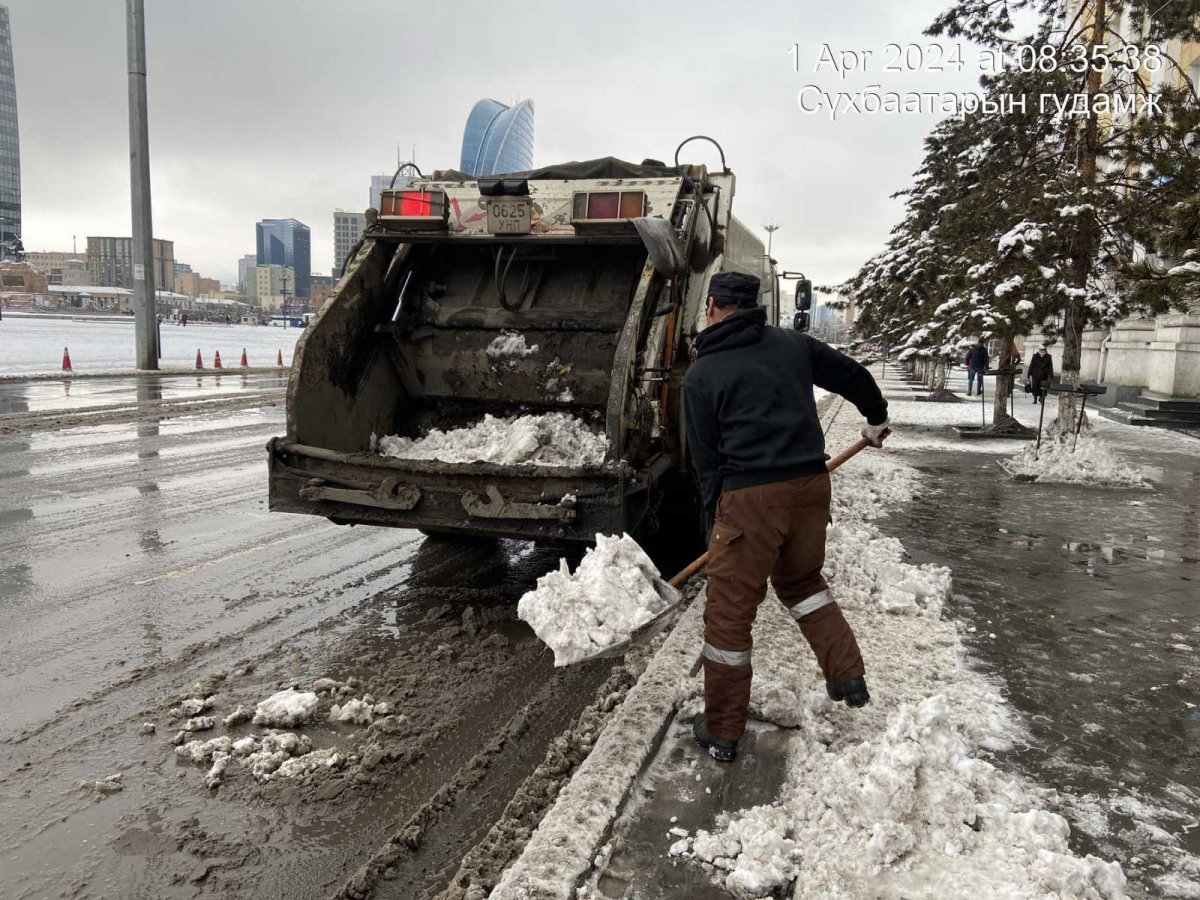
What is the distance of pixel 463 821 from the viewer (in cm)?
297

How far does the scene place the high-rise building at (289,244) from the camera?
144m

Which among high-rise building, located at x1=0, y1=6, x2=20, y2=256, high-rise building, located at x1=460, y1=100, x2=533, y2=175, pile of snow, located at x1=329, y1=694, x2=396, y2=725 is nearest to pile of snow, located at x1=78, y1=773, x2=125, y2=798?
pile of snow, located at x1=329, y1=694, x2=396, y2=725

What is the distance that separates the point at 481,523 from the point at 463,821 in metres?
1.91

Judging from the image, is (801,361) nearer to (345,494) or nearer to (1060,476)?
(345,494)

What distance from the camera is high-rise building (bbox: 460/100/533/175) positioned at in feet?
101

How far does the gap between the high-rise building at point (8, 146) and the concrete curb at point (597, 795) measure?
11705cm

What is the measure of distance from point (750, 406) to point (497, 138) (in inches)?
1291

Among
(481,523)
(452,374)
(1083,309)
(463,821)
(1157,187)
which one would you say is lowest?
(463,821)

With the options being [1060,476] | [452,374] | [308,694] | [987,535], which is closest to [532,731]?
[308,694]

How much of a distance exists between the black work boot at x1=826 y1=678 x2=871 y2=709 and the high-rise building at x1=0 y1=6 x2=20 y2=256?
118m

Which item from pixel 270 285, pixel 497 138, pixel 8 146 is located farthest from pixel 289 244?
pixel 497 138

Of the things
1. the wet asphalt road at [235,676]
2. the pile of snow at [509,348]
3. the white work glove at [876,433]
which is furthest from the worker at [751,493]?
the pile of snow at [509,348]

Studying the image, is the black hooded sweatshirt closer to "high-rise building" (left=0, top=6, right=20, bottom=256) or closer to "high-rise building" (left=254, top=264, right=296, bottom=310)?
"high-rise building" (left=0, top=6, right=20, bottom=256)

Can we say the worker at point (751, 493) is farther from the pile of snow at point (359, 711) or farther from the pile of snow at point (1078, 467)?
the pile of snow at point (1078, 467)
